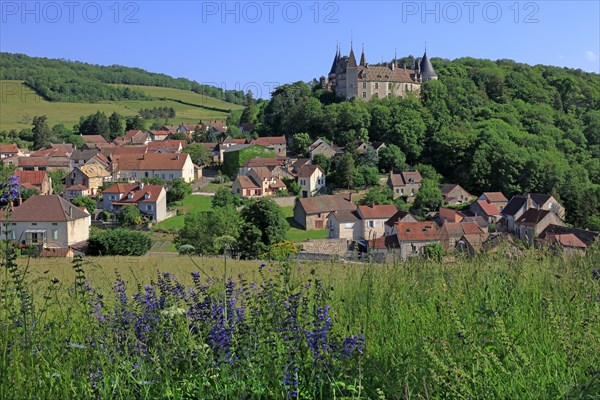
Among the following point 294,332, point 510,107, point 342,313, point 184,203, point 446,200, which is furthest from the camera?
point 510,107

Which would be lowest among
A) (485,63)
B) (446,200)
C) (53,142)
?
(446,200)

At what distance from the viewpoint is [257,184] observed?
52.7m

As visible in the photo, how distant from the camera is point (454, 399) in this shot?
108 inches

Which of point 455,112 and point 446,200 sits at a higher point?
point 455,112

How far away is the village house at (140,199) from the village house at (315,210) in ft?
32.9

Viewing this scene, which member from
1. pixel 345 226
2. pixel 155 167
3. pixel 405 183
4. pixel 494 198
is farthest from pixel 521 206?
pixel 155 167

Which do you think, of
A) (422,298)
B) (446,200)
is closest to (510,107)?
(446,200)

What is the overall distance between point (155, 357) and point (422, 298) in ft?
7.62

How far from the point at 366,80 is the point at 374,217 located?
36.5 metres

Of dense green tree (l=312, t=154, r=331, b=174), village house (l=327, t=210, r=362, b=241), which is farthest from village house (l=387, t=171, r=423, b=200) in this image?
village house (l=327, t=210, r=362, b=241)

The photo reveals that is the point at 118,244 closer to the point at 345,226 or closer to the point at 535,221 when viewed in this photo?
the point at 345,226

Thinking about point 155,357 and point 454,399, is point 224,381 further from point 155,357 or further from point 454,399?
point 454,399

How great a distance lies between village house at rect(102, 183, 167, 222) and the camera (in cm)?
4412

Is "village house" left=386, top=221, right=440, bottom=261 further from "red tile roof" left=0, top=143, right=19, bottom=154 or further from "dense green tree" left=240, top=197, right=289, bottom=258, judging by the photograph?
"red tile roof" left=0, top=143, right=19, bottom=154
